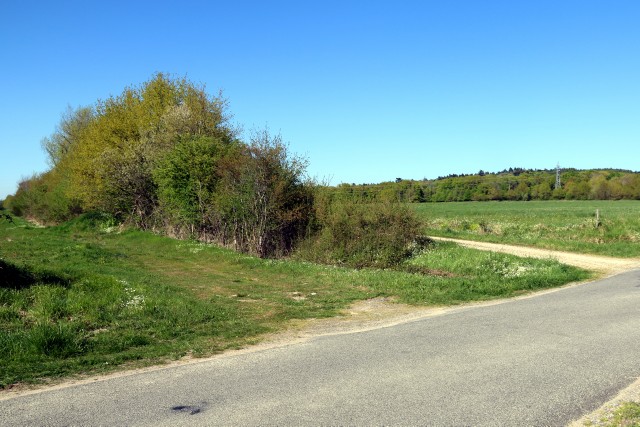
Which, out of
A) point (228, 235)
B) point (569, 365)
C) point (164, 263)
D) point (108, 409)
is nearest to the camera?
point (108, 409)

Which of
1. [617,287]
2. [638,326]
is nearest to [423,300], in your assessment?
[638,326]

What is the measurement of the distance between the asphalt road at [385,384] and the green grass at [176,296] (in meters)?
1.25

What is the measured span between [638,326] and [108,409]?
8772 millimetres

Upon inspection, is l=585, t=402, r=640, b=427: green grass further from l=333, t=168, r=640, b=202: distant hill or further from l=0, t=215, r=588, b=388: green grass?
l=333, t=168, r=640, b=202: distant hill

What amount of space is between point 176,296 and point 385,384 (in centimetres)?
778

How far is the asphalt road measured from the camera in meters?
5.39

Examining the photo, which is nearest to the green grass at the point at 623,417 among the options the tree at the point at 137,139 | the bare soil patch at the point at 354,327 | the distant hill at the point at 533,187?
the bare soil patch at the point at 354,327

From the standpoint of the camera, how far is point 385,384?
634cm

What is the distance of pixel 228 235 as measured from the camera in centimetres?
2717

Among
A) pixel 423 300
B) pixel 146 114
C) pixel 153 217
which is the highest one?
pixel 146 114

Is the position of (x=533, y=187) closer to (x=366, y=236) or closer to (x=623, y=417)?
(x=366, y=236)

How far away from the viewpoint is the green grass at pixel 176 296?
8062mm

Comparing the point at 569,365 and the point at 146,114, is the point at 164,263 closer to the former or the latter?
the point at 569,365

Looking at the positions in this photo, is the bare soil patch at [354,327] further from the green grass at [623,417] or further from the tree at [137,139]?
the tree at [137,139]
